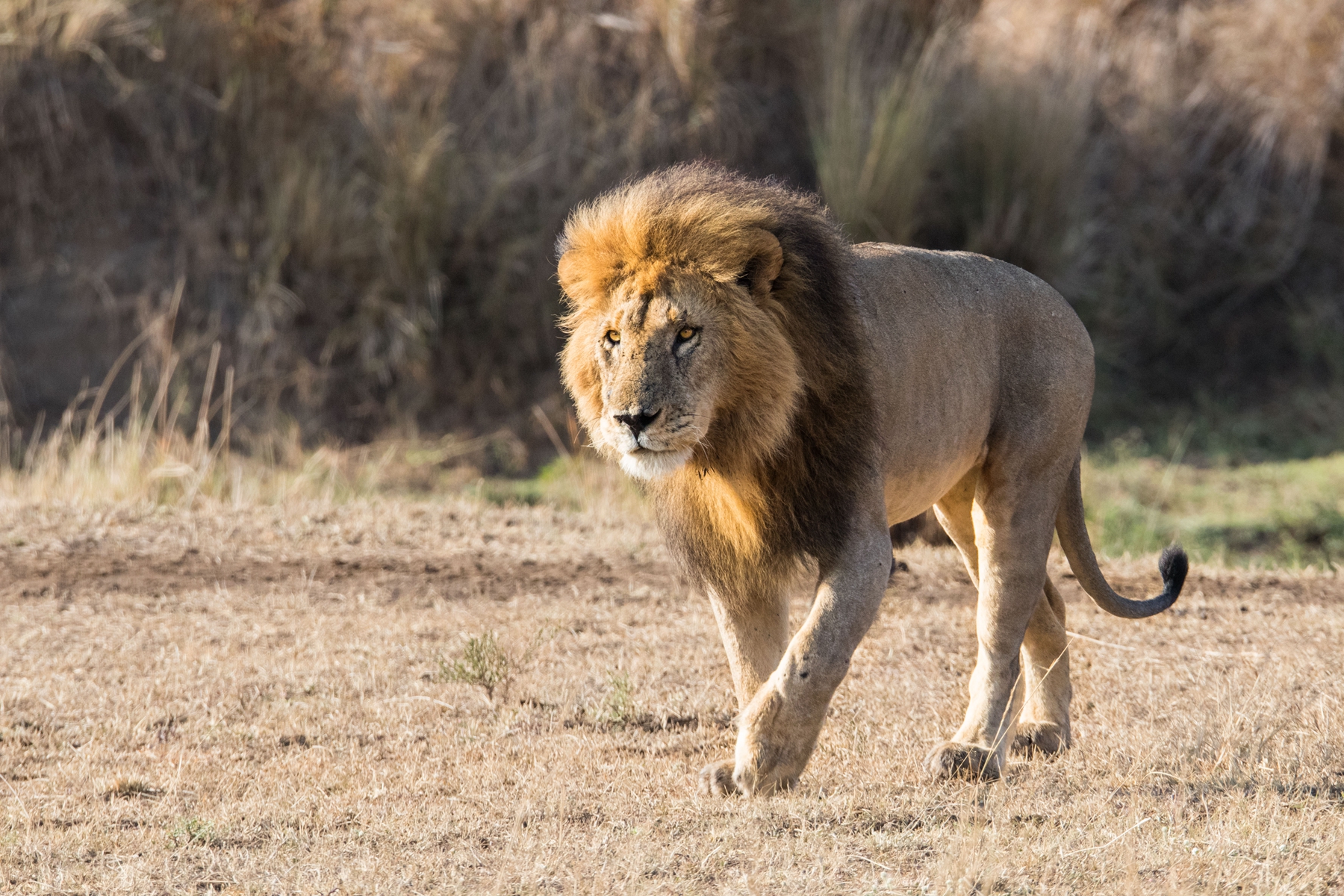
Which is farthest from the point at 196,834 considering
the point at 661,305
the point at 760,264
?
the point at 760,264

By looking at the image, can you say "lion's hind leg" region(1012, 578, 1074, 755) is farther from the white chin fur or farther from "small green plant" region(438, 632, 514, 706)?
"small green plant" region(438, 632, 514, 706)

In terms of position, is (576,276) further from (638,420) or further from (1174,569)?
(1174,569)

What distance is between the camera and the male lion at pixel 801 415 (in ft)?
12.2

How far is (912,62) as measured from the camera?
44.8ft

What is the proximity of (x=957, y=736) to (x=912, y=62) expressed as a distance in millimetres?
10416

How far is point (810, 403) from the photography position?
3.91 m

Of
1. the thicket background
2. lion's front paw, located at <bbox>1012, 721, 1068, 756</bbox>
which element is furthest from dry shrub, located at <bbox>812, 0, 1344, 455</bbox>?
lion's front paw, located at <bbox>1012, 721, 1068, 756</bbox>

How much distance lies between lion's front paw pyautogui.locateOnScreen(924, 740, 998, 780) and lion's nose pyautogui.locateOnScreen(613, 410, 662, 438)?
1.43 m

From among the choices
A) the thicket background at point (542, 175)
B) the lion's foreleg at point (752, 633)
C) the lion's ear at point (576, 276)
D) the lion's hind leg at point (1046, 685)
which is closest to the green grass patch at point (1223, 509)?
the thicket background at point (542, 175)

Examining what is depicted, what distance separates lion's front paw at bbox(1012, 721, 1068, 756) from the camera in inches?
182

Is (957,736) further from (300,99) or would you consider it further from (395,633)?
(300,99)

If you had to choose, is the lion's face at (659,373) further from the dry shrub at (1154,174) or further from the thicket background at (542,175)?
the dry shrub at (1154,174)

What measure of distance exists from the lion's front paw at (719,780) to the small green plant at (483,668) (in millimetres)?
1569

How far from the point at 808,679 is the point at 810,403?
→ 0.75 m
